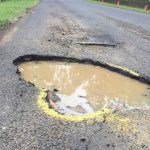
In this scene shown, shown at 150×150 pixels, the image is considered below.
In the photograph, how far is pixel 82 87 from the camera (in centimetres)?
583

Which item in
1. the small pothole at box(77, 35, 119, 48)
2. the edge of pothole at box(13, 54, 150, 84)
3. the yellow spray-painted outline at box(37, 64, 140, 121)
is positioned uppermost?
the yellow spray-painted outline at box(37, 64, 140, 121)

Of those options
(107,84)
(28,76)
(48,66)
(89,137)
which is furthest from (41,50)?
(89,137)

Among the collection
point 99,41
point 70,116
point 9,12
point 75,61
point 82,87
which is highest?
point 70,116

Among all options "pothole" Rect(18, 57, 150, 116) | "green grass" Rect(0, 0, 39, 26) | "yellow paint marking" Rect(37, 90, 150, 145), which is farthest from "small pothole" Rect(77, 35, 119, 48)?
"yellow paint marking" Rect(37, 90, 150, 145)

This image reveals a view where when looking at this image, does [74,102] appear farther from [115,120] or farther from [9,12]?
[9,12]

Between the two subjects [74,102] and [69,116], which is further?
[74,102]

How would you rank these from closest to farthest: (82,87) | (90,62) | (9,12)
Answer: (82,87) → (90,62) → (9,12)

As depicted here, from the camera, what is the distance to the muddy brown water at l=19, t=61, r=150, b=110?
17.6 feet

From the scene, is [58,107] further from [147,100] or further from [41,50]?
[41,50]

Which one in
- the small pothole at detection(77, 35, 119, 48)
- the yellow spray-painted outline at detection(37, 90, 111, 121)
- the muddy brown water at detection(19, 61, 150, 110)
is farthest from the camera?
the small pothole at detection(77, 35, 119, 48)

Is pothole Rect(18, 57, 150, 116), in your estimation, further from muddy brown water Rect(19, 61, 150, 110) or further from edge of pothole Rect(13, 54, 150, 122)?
edge of pothole Rect(13, 54, 150, 122)

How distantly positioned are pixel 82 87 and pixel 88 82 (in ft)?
0.96

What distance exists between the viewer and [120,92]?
18.4ft

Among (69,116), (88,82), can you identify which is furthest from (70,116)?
(88,82)
